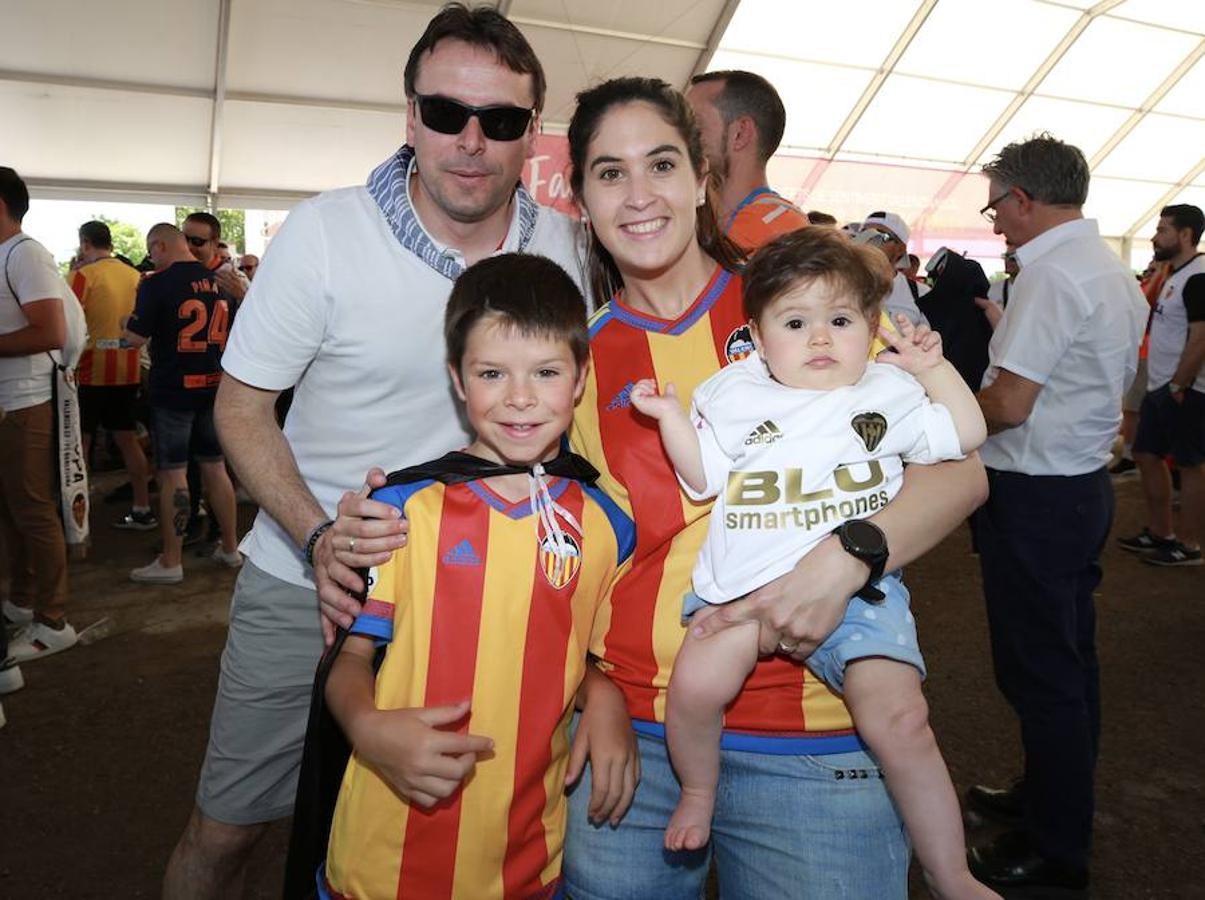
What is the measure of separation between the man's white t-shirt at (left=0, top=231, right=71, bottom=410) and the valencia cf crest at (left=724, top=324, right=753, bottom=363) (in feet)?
13.5

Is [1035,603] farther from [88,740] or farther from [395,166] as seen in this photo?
[88,740]

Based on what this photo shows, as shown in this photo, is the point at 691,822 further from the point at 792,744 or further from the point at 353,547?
the point at 353,547

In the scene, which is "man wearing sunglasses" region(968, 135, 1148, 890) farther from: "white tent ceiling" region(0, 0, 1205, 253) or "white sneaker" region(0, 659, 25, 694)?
"white tent ceiling" region(0, 0, 1205, 253)

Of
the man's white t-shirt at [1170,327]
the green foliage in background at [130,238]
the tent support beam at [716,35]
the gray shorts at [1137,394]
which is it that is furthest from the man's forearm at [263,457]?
the green foliage in background at [130,238]

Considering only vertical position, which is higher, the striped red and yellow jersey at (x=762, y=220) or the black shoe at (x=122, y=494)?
the striped red and yellow jersey at (x=762, y=220)

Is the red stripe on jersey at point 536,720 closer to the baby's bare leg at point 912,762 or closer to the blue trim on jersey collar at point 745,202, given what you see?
the baby's bare leg at point 912,762

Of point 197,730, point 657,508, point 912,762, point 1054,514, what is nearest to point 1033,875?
point 1054,514

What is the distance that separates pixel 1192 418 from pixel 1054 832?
4.59m

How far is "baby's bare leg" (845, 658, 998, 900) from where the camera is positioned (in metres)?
1.55

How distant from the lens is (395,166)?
7.25 feet

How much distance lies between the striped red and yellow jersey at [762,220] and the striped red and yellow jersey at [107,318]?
18.7ft

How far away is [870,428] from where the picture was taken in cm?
165

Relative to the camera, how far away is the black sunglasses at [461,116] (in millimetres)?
2057

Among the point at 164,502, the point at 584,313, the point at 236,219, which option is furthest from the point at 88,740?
the point at 236,219
